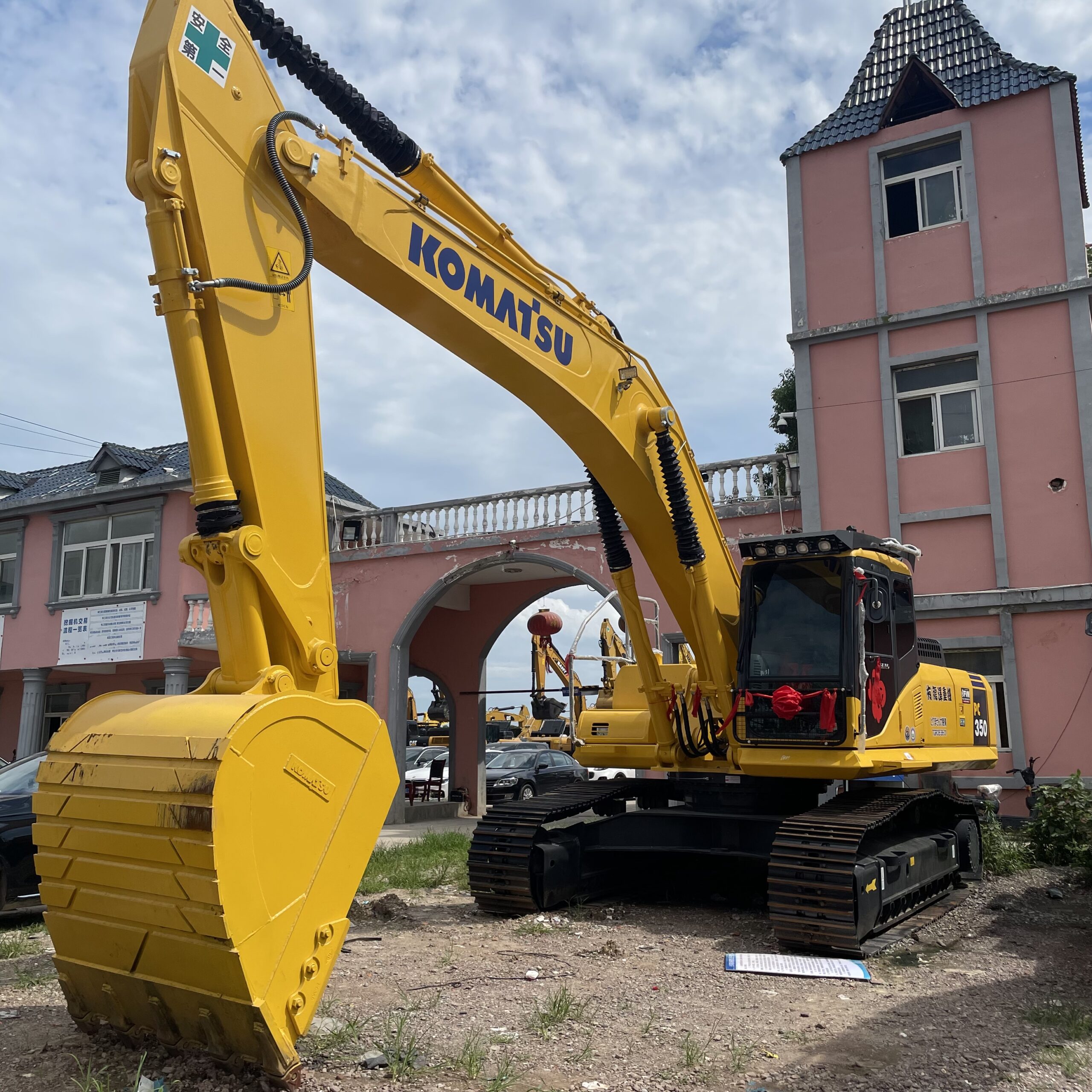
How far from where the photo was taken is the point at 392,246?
18.2ft

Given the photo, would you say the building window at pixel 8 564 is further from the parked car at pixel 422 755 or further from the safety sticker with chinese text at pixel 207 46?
the safety sticker with chinese text at pixel 207 46

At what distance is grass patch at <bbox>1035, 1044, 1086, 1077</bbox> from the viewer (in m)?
4.61

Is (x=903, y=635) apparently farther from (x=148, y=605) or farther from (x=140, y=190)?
(x=148, y=605)

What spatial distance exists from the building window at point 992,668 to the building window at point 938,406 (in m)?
2.74

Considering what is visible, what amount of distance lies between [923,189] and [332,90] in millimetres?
11583

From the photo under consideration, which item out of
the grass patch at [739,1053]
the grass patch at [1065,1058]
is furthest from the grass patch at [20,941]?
the grass patch at [1065,1058]

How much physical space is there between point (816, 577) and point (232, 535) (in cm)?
501

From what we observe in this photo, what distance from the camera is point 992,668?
1312cm

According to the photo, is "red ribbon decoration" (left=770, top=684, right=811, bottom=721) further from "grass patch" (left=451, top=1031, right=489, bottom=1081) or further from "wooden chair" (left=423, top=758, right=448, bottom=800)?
"wooden chair" (left=423, top=758, right=448, bottom=800)

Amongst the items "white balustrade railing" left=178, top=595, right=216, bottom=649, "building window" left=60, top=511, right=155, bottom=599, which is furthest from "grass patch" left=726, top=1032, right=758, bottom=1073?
"building window" left=60, top=511, right=155, bottom=599

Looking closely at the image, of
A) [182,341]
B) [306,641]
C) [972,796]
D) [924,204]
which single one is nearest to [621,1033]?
[306,641]

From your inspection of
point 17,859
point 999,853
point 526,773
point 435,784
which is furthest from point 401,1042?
point 526,773

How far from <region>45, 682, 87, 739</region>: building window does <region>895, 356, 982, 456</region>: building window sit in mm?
18799

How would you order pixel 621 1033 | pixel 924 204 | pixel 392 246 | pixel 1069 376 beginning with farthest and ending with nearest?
pixel 924 204 < pixel 1069 376 < pixel 392 246 < pixel 621 1033
